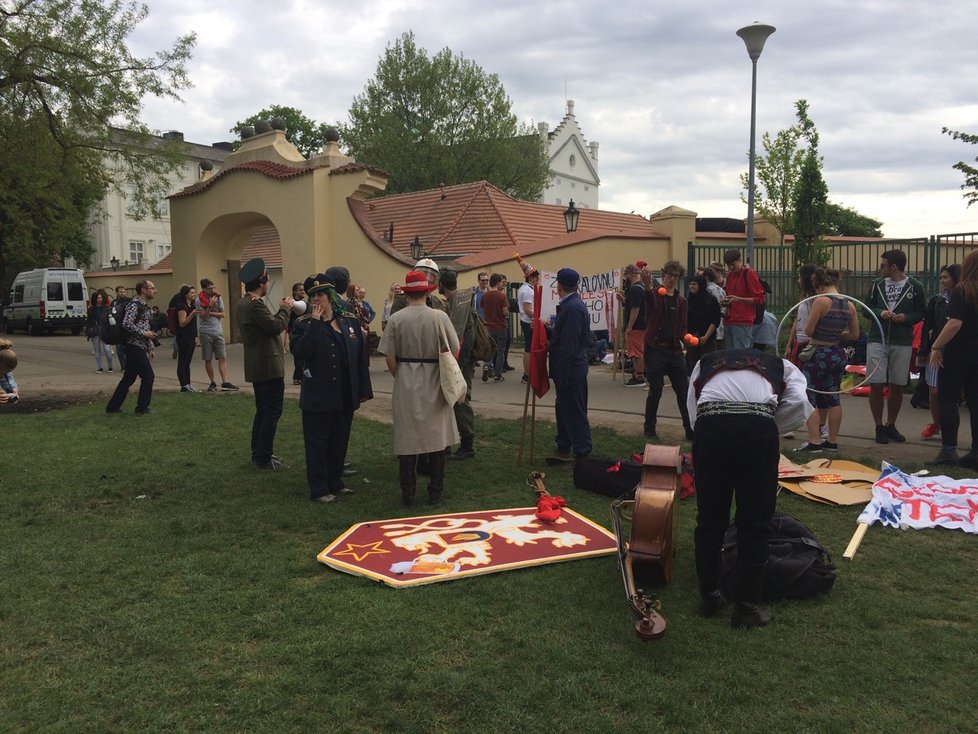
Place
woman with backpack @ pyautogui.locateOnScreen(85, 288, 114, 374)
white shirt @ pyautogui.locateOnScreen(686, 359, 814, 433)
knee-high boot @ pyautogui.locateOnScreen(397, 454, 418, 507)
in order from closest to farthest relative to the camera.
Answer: white shirt @ pyautogui.locateOnScreen(686, 359, 814, 433), knee-high boot @ pyautogui.locateOnScreen(397, 454, 418, 507), woman with backpack @ pyautogui.locateOnScreen(85, 288, 114, 374)

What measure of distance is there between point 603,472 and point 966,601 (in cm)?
Result: 292

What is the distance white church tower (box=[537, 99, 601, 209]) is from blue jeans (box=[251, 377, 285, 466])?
5471 centimetres

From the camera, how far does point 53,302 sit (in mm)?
32125

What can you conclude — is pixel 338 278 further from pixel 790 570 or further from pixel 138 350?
pixel 790 570

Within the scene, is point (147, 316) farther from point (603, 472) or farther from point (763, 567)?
point (763, 567)

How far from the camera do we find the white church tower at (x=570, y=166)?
62688 mm

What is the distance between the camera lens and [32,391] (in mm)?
13555

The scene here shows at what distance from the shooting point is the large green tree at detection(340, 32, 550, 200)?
41781 mm

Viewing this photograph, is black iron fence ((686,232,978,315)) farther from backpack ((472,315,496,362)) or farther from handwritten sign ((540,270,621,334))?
backpack ((472,315,496,362))

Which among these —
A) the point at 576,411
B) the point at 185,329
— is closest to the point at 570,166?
the point at 185,329

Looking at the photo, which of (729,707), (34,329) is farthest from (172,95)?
(729,707)

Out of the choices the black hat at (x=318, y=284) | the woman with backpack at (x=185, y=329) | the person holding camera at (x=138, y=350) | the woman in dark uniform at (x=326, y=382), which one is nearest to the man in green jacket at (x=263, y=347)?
the black hat at (x=318, y=284)

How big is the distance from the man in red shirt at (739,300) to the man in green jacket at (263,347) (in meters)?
5.46

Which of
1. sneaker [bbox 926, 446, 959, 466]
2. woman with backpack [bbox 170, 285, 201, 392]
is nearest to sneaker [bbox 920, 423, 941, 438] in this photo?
sneaker [bbox 926, 446, 959, 466]
